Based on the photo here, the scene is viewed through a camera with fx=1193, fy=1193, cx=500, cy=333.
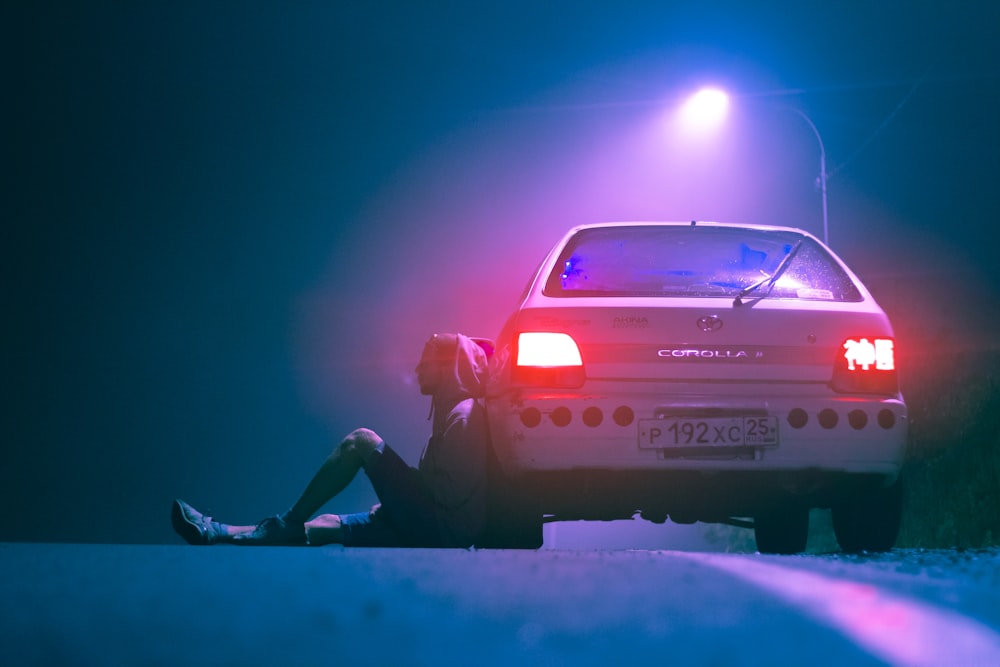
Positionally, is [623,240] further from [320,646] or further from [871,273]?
[871,273]

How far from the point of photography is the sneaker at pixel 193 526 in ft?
19.2

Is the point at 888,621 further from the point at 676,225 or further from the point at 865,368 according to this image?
the point at 676,225

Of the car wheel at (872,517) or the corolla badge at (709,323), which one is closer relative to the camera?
the corolla badge at (709,323)

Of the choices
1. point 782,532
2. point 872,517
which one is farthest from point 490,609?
point 782,532

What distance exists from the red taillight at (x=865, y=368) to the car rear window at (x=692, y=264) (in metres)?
0.31

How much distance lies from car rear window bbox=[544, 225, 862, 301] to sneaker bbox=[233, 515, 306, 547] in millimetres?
1713

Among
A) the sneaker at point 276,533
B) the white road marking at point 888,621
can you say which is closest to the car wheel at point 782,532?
the white road marking at point 888,621

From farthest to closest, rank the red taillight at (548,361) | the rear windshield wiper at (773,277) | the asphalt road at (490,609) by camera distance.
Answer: the rear windshield wiper at (773,277), the red taillight at (548,361), the asphalt road at (490,609)

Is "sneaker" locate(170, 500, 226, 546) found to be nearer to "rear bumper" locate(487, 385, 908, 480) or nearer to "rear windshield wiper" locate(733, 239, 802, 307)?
"rear bumper" locate(487, 385, 908, 480)

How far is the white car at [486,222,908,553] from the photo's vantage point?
526 centimetres

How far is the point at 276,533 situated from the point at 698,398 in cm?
217

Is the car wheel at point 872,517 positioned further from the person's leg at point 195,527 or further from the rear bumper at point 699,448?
the person's leg at point 195,527


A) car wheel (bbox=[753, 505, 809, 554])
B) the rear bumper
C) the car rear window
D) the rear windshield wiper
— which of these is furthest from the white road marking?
car wheel (bbox=[753, 505, 809, 554])

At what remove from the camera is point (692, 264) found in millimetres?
6184
